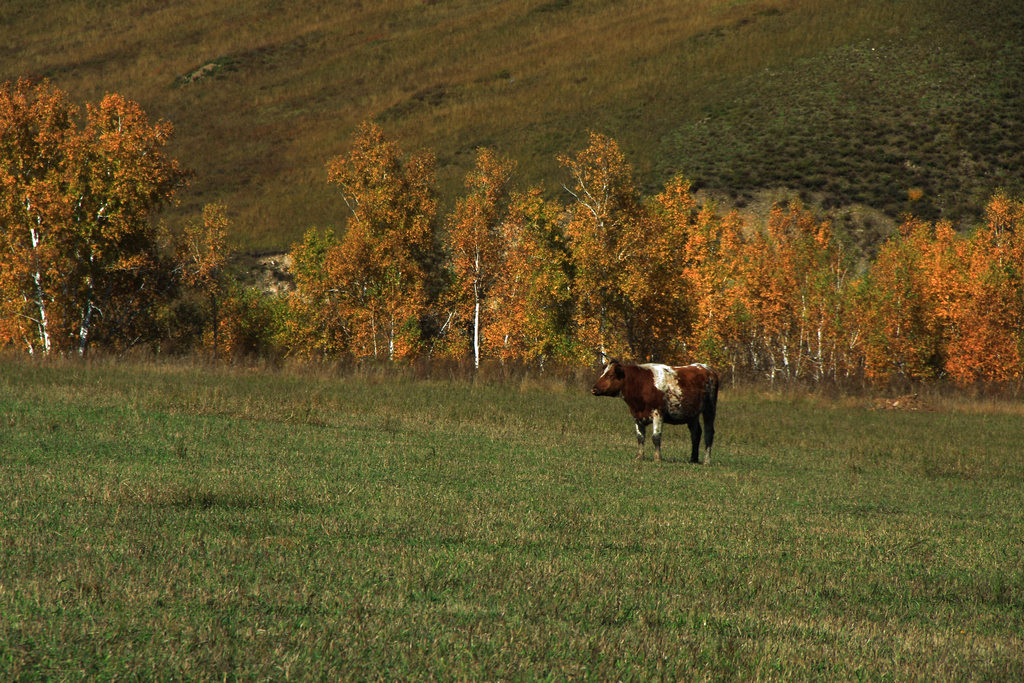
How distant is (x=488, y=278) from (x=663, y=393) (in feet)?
123

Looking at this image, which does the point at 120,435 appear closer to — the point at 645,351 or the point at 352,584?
the point at 352,584

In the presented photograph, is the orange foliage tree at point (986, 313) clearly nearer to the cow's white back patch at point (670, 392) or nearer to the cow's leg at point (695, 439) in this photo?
the cow's leg at point (695, 439)

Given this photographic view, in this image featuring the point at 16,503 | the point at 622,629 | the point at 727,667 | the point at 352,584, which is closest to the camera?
the point at 727,667

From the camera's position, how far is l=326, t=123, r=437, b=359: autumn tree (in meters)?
55.7

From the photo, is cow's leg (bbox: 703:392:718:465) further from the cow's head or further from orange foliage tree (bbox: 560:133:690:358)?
orange foliage tree (bbox: 560:133:690:358)

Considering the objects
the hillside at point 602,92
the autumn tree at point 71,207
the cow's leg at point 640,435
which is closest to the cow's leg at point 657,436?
the cow's leg at point 640,435

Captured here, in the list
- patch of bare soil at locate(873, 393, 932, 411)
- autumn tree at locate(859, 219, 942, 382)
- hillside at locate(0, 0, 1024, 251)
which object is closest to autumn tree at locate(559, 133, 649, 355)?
patch of bare soil at locate(873, 393, 932, 411)

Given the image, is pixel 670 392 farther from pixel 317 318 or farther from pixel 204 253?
pixel 317 318

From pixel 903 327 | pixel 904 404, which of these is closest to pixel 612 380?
pixel 904 404

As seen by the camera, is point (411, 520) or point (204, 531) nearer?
point (204, 531)

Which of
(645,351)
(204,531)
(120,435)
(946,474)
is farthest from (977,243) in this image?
(204,531)

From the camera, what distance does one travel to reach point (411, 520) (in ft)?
37.3

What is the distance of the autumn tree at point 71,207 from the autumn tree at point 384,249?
10.6 meters

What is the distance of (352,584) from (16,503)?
467 cm
